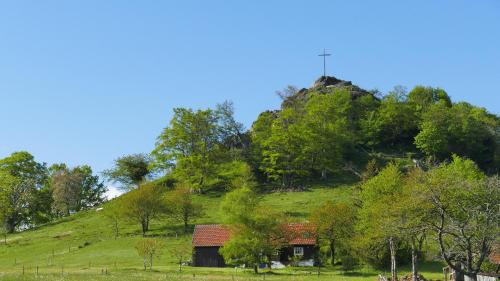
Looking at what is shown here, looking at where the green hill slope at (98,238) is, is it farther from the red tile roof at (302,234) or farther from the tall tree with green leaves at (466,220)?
the tall tree with green leaves at (466,220)

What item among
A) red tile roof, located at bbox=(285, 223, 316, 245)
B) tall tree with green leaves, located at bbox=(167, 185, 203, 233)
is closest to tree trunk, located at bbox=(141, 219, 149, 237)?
tall tree with green leaves, located at bbox=(167, 185, 203, 233)

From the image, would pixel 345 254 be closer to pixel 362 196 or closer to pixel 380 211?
pixel 362 196

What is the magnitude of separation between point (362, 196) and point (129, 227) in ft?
133

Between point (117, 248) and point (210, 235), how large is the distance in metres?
12.4

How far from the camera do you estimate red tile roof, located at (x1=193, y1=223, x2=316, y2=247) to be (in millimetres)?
72438

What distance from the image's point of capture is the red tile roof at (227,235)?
72.4 meters

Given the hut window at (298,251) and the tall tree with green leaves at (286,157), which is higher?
the tall tree with green leaves at (286,157)

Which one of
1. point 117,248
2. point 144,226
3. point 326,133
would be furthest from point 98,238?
point 326,133

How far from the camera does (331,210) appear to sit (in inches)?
2736

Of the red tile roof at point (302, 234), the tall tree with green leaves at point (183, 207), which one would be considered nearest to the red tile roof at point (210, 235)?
the red tile roof at point (302, 234)

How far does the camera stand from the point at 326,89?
14600 cm

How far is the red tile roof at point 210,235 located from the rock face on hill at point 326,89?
204ft

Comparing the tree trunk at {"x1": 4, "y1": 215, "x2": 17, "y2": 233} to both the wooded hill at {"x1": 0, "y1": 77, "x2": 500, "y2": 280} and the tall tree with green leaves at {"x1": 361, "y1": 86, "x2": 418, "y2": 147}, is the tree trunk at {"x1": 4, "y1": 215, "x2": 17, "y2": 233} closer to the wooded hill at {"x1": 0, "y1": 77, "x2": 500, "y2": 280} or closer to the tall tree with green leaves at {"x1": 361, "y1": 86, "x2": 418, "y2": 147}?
the wooded hill at {"x1": 0, "y1": 77, "x2": 500, "y2": 280}

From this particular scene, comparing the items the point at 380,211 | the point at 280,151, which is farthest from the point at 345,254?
the point at 280,151
